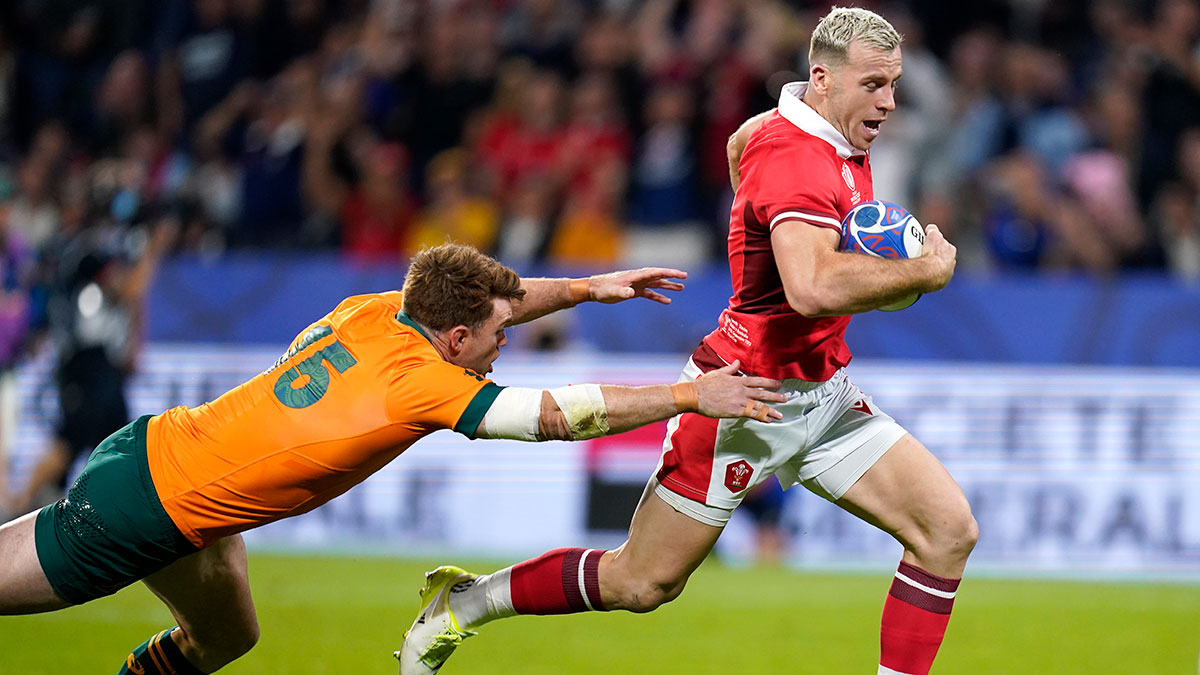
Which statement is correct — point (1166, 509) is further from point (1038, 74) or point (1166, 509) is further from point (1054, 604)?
point (1038, 74)

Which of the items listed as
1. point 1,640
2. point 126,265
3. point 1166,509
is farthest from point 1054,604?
point 126,265

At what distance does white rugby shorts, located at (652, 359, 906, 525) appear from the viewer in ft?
17.1

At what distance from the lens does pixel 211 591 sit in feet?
16.5

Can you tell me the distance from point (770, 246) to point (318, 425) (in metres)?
1.77

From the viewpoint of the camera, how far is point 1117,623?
825 centimetres

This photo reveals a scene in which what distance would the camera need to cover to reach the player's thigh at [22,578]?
4.61 meters

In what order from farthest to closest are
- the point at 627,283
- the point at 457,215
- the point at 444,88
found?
the point at 444,88 → the point at 457,215 → the point at 627,283

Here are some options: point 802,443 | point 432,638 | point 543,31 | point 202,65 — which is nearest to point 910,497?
point 802,443

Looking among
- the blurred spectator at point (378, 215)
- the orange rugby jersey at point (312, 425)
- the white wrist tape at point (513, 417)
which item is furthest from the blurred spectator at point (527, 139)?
the white wrist tape at point (513, 417)

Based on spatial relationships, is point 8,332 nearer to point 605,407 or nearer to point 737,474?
point 737,474

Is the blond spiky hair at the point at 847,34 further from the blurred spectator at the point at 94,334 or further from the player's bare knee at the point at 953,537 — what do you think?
the blurred spectator at the point at 94,334

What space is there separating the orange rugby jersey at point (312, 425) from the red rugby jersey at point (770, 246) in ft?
3.71

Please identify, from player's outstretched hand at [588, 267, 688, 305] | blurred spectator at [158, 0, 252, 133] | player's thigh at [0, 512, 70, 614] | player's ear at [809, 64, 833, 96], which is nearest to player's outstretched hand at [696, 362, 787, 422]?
player's outstretched hand at [588, 267, 688, 305]

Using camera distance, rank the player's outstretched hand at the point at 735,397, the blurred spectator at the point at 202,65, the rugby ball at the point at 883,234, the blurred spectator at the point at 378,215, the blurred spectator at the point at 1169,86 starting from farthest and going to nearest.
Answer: the blurred spectator at the point at 202,65 < the blurred spectator at the point at 378,215 < the blurred spectator at the point at 1169,86 < the rugby ball at the point at 883,234 < the player's outstretched hand at the point at 735,397
